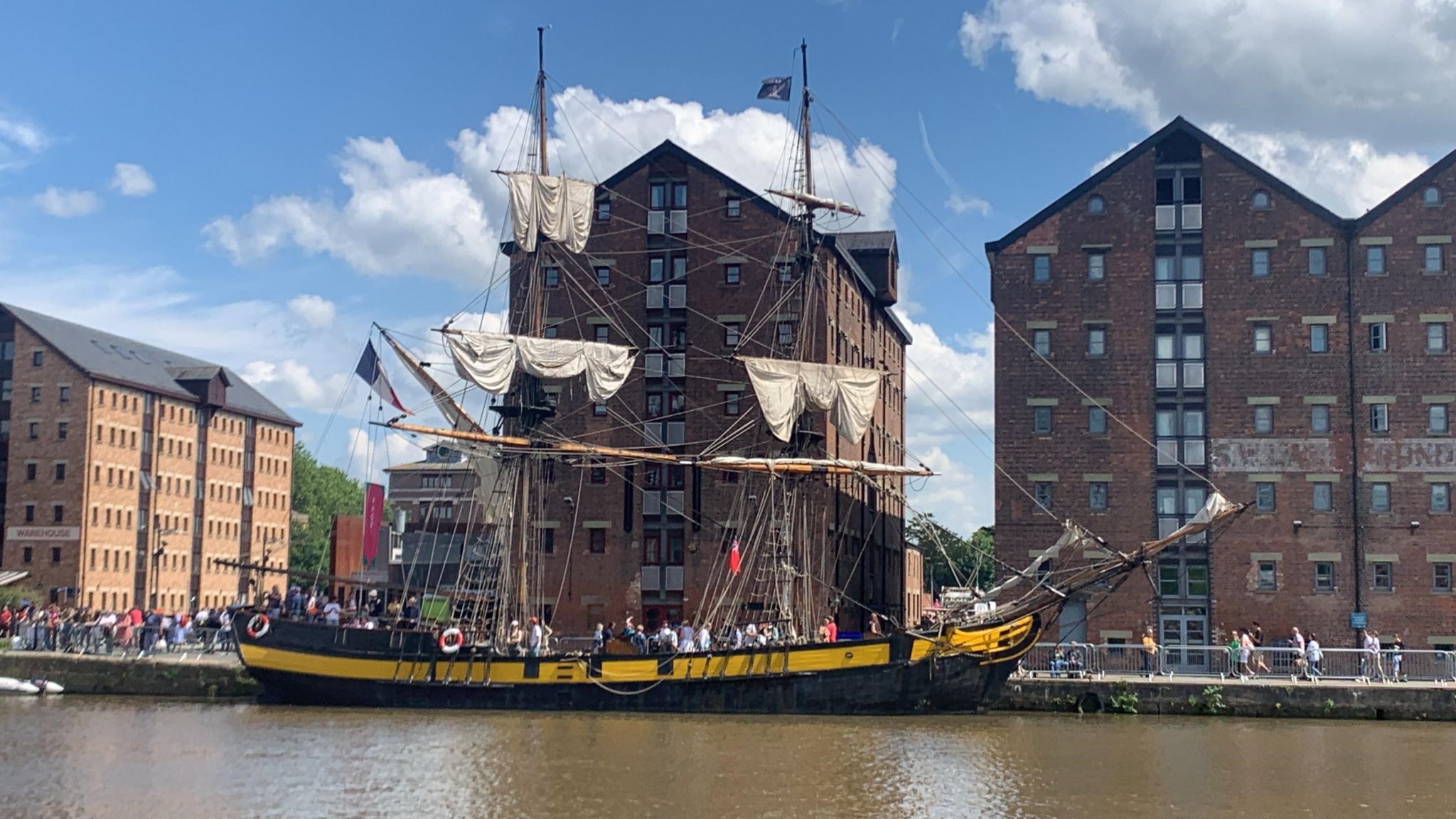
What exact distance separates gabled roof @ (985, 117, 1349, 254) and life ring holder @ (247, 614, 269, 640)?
30274 millimetres

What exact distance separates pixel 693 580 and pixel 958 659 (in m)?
18.5

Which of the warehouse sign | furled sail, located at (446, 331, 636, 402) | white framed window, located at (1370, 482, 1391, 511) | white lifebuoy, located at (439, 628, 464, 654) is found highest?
furled sail, located at (446, 331, 636, 402)

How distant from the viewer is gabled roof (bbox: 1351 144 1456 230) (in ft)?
183

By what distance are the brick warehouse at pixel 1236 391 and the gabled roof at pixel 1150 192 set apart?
8cm

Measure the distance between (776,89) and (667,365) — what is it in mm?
13014

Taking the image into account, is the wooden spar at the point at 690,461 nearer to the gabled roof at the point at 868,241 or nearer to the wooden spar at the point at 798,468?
the wooden spar at the point at 798,468

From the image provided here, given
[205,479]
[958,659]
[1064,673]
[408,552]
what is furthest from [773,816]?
[205,479]

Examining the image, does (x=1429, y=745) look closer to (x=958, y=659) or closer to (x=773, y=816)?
(x=958, y=659)

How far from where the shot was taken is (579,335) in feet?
207

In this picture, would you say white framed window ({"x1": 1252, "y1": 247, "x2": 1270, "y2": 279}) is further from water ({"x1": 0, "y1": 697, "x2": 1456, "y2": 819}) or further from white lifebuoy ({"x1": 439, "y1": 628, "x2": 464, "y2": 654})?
white lifebuoy ({"x1": 439, "y1": 628, "x2": 464, "y2": 654})

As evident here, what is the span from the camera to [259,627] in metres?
46.8

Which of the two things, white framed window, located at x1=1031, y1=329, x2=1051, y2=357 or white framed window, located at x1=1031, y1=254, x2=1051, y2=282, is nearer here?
white framed window, located at x1=1031, y1=329, x2=1051, y2=357

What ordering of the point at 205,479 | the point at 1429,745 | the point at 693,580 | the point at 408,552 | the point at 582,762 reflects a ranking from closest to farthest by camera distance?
the point at 582,762, the point at 1429,745, the point at 693,580, the point at 408,552, the point at 205,479

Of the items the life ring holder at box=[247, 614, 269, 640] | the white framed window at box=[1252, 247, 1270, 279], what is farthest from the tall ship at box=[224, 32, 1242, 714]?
the white framed window at box=[1252, 247, 1270, 279]
